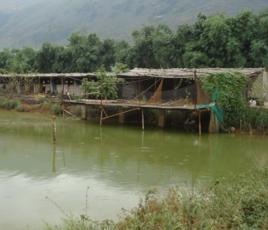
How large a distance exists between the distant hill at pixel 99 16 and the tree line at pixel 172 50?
133ft

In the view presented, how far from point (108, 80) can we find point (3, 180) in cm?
1289

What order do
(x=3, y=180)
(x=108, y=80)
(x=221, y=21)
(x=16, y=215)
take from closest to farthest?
1. (x=16, y=215)
2. (x=3, y=180)
3. (x=108, y=80)
4. (x=221, y=21)

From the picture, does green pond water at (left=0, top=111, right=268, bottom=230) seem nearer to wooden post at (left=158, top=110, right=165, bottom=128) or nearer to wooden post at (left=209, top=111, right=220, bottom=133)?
wooden post at (left=209, top=111, right=220, bottom=133)

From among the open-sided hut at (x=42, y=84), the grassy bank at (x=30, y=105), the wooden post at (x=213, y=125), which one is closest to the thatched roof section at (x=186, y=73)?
the wooden post at (x=213, y=125)

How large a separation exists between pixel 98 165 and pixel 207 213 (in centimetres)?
829

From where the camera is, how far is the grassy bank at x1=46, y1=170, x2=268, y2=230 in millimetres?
7555

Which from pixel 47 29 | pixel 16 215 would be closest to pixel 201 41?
pixel 16 215

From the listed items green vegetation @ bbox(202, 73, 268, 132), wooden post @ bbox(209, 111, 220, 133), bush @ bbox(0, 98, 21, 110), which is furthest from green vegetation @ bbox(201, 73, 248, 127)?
bush @ bbox(0, 98, 21, 110)

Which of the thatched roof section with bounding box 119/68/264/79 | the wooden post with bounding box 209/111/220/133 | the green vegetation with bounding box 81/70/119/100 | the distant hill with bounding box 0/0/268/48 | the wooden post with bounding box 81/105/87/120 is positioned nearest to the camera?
the wooden post with bounding box 209/111/220/133

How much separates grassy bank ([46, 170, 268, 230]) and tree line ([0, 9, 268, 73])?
810 inches

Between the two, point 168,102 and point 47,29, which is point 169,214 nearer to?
point 168,102

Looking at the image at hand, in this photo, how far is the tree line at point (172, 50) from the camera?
1152 inches

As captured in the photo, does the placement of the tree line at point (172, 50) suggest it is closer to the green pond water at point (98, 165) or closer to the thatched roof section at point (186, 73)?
the thatched roof section at point (186, 73)

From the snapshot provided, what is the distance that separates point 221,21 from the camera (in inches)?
1169
